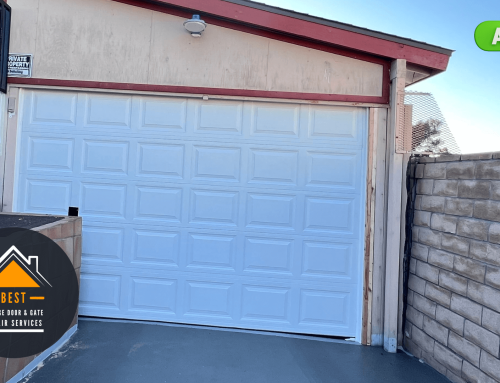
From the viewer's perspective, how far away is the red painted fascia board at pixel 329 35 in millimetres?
3773

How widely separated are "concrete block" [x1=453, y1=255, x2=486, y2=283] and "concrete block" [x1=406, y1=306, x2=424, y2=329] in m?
0.72

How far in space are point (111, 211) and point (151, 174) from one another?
61 cm

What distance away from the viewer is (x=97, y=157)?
411 centimetres

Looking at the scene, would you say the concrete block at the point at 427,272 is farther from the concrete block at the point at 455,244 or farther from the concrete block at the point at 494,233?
the concrete block at the point at 494,233

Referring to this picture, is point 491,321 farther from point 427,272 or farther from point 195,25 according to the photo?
point 195,25

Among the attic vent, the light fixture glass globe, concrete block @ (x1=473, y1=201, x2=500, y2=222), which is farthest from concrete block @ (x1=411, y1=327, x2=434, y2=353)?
the light fixture glass globe

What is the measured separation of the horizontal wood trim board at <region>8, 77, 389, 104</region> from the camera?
3934mm

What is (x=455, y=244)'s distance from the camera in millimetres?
3150

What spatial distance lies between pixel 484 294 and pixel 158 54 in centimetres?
379

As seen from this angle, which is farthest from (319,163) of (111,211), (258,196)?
(111,211)

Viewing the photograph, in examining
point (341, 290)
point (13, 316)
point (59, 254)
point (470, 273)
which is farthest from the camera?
point (341, 290)

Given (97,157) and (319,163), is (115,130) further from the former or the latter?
(319,163)

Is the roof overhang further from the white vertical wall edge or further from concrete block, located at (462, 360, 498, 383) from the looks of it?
concrete block, located at (462, 360, 498, 383)

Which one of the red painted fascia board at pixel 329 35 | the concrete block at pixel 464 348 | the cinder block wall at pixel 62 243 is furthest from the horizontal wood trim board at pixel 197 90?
the concrete block at pixel 464 348
